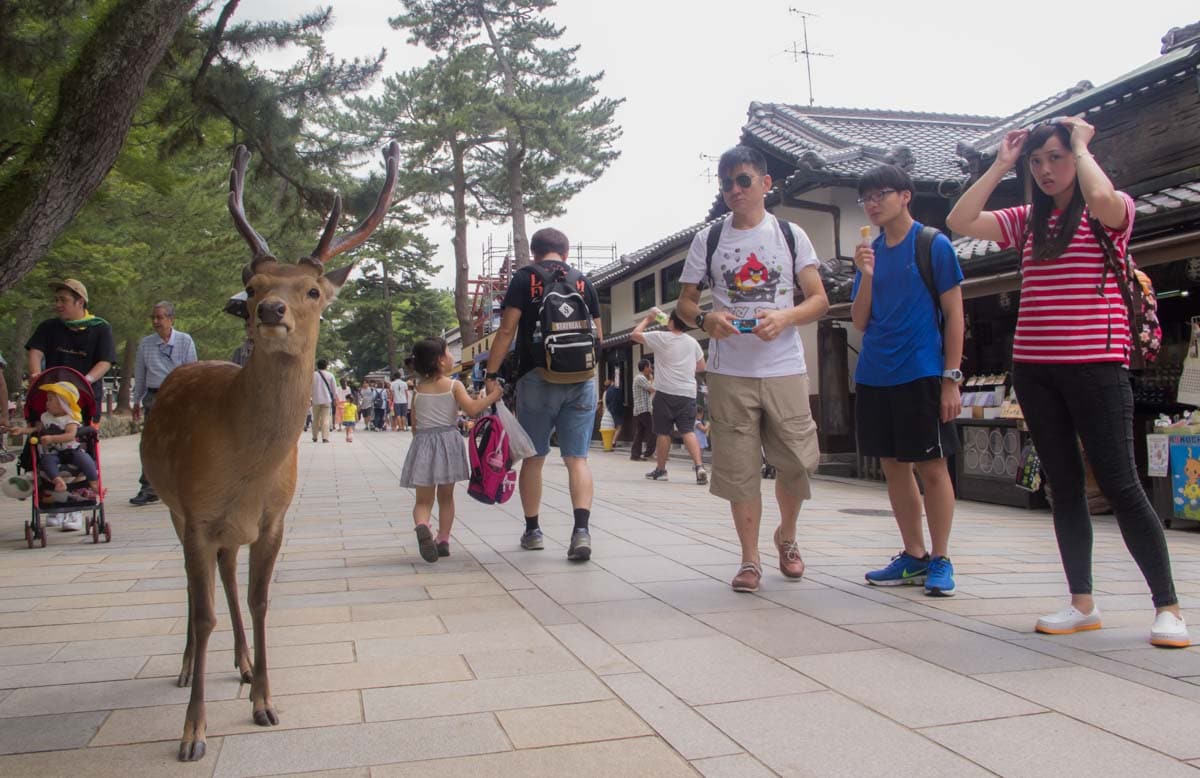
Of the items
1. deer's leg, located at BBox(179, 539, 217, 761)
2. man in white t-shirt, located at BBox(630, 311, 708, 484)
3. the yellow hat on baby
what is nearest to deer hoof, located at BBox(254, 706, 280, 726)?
deer's leg, located at BBox(179, 539, 217, 761)

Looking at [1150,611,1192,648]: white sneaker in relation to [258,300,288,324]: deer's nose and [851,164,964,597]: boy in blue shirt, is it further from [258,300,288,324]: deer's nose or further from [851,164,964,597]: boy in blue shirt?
[258,300,288,324]: deer's nose

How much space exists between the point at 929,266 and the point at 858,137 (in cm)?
1352

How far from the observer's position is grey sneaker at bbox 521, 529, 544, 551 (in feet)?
19.0

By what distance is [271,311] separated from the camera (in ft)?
8.56

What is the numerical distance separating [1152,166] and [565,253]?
23.4 ft

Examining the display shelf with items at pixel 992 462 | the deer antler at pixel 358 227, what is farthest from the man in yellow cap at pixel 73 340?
the display shelf with items at pixel 992 462

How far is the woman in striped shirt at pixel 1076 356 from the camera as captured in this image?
11.2ft

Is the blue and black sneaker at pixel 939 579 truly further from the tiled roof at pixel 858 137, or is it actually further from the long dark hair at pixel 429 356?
the tiled roof at pixel 858 137

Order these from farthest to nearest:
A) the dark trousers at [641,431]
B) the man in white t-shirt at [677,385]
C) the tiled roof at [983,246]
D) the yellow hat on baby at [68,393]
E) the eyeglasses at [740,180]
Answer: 1. the dark trousers at [641,431]
2. the man in white t-shirt at [677,385]
3. the tiled roof at [983,246]
4. the yellow hat on baby at [68,393]
5. the eyeglasses at [740,180]

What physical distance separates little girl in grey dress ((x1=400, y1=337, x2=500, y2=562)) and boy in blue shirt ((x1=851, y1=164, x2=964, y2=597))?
2.28m

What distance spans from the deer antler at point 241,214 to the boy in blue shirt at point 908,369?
2.56m

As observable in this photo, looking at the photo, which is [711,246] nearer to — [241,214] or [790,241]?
[790,241]

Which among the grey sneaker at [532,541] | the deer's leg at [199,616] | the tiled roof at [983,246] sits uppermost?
the tiled roof at [983,246]

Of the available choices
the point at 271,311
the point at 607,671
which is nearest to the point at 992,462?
the point at 607,671
